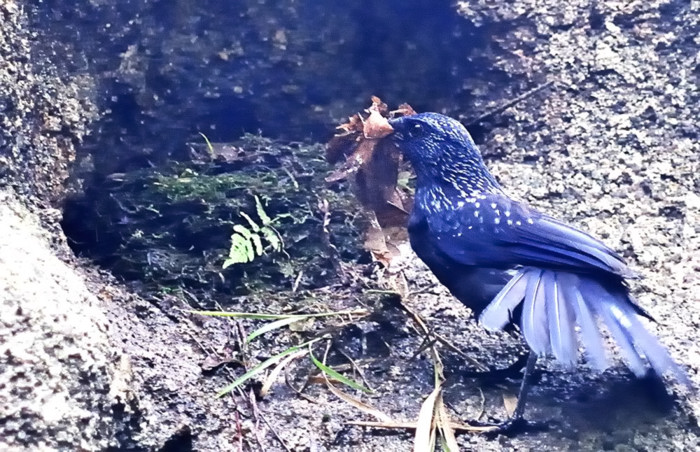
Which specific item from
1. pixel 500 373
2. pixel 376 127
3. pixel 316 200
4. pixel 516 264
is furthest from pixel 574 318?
pixel 316 200

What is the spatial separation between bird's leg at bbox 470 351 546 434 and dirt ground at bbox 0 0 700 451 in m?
0.05

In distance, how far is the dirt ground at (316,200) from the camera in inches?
89.1

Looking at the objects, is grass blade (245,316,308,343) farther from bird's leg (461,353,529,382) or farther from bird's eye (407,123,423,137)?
bird's eye (407,123,423,137)

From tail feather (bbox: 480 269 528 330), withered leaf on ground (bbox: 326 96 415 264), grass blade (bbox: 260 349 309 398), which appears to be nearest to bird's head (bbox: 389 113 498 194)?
withered leaf on ground (bbox: 326 96 415 264)

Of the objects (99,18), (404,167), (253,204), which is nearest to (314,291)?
(253,204)

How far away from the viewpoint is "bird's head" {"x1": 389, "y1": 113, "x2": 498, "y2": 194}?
10.7ft

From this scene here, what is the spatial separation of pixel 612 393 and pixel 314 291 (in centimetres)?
131

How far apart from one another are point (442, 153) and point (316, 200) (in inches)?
30.2

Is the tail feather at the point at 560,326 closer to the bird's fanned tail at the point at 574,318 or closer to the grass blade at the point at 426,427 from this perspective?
the bird's fanned tail at the point at 574,318

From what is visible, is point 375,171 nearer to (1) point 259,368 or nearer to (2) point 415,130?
(2) point 415,130

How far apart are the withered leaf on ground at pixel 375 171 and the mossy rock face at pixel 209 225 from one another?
0.41 feet

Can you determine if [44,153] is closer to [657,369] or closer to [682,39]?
[657,369]

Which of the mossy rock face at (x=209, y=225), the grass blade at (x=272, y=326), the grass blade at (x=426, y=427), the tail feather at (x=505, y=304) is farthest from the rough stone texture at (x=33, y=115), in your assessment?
the tail feather at (x=505, y=304)

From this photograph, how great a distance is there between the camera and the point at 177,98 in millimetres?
4059
